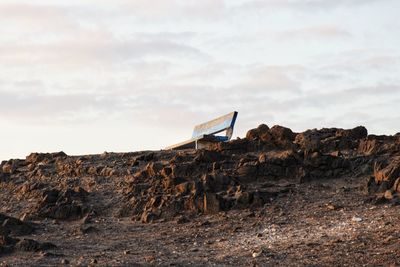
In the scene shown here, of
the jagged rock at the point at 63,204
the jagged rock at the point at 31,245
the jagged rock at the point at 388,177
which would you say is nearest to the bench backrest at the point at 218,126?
the jagged rock at the point at 63,204

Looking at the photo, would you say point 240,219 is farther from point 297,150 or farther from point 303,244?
point 297,150

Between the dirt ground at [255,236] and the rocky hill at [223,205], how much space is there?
0.09ft

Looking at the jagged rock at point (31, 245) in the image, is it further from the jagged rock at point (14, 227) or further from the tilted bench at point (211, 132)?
the tilted bench at point (211, 132)

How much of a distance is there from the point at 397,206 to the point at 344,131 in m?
7.71

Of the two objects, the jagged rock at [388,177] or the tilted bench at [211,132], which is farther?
the tilted bench at [211,132]

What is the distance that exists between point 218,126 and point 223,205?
10.2 m

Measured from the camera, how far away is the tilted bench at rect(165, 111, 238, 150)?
1299 inches

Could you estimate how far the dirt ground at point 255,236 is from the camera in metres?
19.1

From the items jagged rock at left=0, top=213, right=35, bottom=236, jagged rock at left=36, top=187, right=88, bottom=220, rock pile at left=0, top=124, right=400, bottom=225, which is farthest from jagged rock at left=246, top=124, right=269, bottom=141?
jagged rock at left=0, top=213, right=35, bottom=236

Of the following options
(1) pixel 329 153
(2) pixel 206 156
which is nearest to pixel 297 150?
(1) pixel 329 153

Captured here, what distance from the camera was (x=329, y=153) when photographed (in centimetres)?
2750

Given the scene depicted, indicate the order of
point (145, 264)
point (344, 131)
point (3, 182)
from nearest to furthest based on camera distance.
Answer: point (145, 264) < point (344, 131) < point (3, 182)

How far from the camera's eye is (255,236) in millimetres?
21422

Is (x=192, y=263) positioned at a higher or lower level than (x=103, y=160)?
lower
